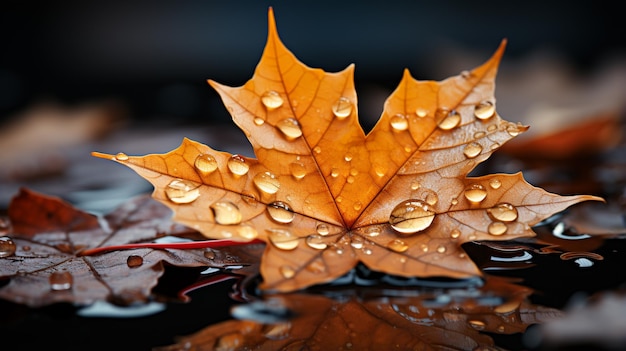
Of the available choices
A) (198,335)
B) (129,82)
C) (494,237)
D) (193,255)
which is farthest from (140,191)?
(129,82)

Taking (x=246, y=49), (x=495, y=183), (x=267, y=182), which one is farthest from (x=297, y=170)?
(x=246, y=49)

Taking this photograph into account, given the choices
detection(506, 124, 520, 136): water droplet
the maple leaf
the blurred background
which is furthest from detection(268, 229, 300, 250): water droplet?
the blurred background

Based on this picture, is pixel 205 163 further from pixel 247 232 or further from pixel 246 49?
pixel 246 49

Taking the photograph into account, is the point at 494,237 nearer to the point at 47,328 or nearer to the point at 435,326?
the point at 435,326

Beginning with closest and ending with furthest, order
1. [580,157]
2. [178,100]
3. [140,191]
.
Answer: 1. [140,191]
2. [580,157]
3. [178,100]

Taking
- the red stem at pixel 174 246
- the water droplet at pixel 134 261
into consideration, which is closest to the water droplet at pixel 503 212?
the red stem at pixel 174 246

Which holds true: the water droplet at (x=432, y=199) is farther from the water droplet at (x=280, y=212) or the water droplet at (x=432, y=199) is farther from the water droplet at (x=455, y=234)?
the water droplet at (x=280, y=212)
